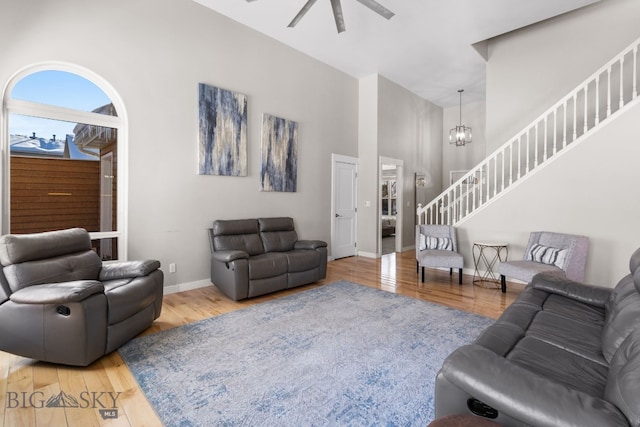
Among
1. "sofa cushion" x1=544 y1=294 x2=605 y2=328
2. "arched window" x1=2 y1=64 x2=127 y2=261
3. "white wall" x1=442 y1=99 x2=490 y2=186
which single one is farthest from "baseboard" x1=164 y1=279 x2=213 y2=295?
"white wall" x1=442 y1=99 x2=490 y2=186

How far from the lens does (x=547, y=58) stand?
A: 17.2ft

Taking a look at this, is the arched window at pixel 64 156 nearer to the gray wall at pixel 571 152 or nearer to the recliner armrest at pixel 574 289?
the recliner armrest at pixel 574 289

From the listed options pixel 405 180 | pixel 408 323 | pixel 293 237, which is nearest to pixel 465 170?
pixel 405 180

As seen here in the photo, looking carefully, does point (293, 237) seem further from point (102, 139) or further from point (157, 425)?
point (157, 425)

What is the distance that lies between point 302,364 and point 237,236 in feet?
7.92

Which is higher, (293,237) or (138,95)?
(138,95)

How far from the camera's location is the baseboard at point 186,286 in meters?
3.99

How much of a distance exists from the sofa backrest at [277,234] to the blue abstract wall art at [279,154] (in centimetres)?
59

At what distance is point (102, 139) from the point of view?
3.56 meters

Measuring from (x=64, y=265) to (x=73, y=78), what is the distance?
2071 mm

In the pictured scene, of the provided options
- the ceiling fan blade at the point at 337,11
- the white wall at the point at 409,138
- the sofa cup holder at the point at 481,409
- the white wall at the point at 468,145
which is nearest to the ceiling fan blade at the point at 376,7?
the ceiling fan blade at the point at 337,11

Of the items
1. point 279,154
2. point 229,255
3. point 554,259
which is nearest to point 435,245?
point 554,259

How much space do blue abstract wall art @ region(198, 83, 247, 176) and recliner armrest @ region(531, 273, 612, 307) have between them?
388 cm

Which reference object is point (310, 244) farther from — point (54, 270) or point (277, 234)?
point (54, 270)
